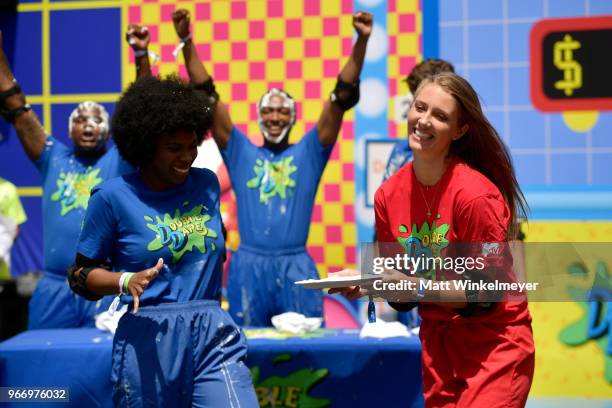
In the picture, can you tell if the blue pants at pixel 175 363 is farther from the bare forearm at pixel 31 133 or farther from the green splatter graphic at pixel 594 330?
the green splatter graphic at pixel 594 330

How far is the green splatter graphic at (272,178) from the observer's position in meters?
5.45

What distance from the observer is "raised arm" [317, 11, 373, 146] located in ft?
17.0

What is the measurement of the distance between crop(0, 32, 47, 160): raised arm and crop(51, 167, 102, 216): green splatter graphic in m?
0.22

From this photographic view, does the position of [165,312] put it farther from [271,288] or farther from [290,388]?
[271,288]

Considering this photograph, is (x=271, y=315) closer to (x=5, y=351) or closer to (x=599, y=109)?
(x=5, y=351)

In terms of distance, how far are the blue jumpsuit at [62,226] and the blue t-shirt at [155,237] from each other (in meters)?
2.10

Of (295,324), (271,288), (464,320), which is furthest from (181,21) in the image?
(464,320)

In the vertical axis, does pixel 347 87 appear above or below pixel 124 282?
above

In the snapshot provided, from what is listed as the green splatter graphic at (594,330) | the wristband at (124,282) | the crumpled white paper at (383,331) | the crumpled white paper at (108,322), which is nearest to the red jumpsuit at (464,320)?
the wristband at (124,282)

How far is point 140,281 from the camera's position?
3.12 meters

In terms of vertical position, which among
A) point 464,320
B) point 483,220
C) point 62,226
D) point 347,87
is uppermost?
point 347,87

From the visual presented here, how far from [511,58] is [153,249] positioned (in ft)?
11.6

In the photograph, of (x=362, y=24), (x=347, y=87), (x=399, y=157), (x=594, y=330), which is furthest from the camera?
(x=594, y=330)

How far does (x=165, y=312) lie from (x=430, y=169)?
100cm
